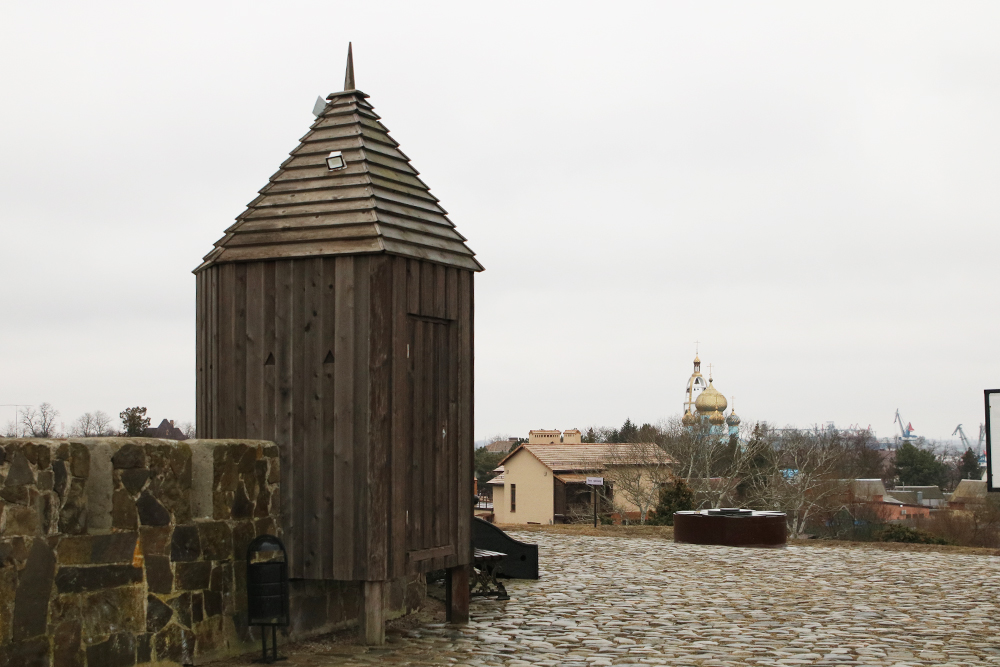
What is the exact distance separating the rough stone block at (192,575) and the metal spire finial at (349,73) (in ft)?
16.7

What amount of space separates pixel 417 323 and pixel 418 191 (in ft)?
5.06

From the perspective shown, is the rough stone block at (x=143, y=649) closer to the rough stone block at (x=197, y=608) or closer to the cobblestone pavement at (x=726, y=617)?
the rough stone block at (x=197, y=608)

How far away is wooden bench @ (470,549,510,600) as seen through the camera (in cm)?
1220

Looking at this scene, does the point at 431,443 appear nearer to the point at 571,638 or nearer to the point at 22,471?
the point at 571,638

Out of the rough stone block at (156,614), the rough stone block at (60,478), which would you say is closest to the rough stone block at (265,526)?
the rough stone block at (156,614)

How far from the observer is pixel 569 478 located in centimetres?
6219

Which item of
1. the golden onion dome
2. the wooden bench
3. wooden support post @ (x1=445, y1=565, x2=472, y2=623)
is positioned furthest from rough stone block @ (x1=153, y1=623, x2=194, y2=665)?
the golden onion dome

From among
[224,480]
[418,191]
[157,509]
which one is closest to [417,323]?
[418,191]

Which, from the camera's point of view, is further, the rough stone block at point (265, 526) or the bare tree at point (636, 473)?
the bare tree at point (636, 473)

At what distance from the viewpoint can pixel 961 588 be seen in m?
13.5

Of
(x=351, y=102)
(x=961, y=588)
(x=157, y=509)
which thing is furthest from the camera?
(x=961, y=588)

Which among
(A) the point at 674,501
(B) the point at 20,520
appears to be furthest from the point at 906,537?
(B) the point at 20,520

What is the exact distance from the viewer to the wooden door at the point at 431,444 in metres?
9.73

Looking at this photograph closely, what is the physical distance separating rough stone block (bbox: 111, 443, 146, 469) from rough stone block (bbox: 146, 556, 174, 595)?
2.44ft
